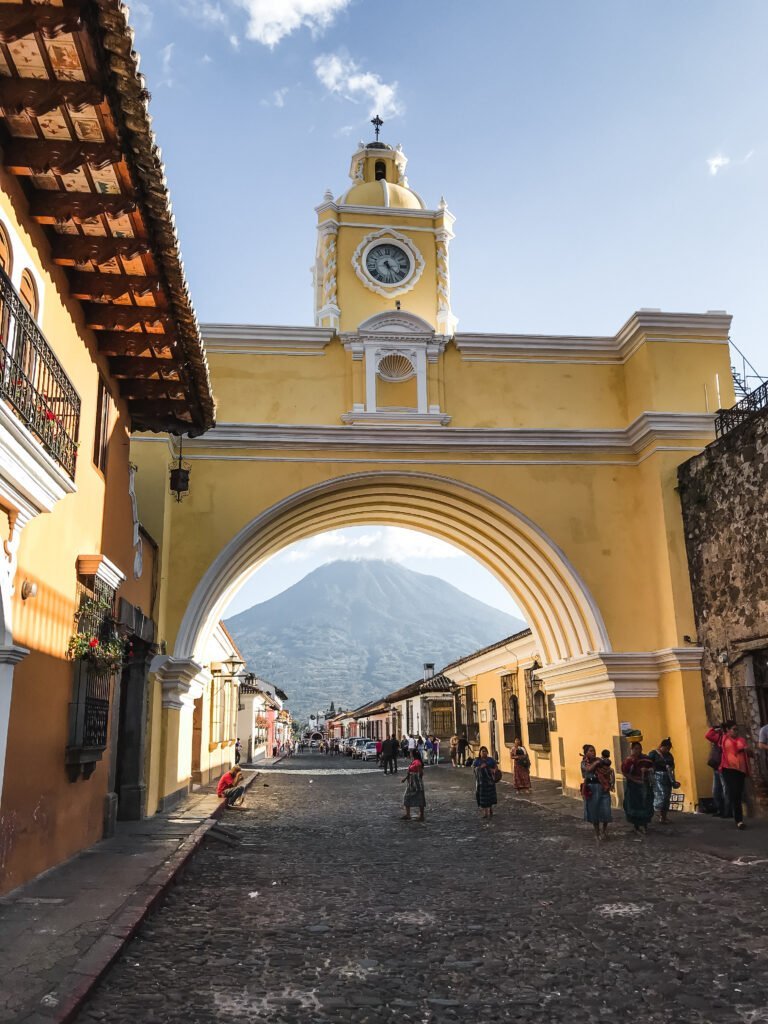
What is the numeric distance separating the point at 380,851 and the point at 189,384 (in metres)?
5.77

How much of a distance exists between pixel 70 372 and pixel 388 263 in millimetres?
11461

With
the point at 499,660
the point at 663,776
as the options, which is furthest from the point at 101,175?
the point at 499,660

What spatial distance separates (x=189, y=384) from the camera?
9.79 metres

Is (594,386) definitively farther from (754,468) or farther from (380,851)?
(380,851)

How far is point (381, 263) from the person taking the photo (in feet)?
59.7

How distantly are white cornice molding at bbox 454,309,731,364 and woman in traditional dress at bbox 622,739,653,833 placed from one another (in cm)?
795

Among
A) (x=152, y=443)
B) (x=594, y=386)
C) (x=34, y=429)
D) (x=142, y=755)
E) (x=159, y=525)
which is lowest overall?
(x=142, y=755)

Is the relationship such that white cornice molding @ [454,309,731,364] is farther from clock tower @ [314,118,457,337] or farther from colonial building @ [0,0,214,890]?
colonial building @ [0,0,214,890]

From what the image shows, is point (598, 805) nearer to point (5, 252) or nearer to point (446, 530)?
point (5, 252)

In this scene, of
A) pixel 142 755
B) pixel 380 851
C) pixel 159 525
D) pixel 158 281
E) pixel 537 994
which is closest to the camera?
pixel 537 994

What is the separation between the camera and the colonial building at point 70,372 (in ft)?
18.4

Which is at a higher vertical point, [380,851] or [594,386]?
[594,386]

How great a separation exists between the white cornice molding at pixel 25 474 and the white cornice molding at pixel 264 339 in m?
9.46

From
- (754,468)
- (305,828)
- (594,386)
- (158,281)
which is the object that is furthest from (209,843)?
(594,386)
